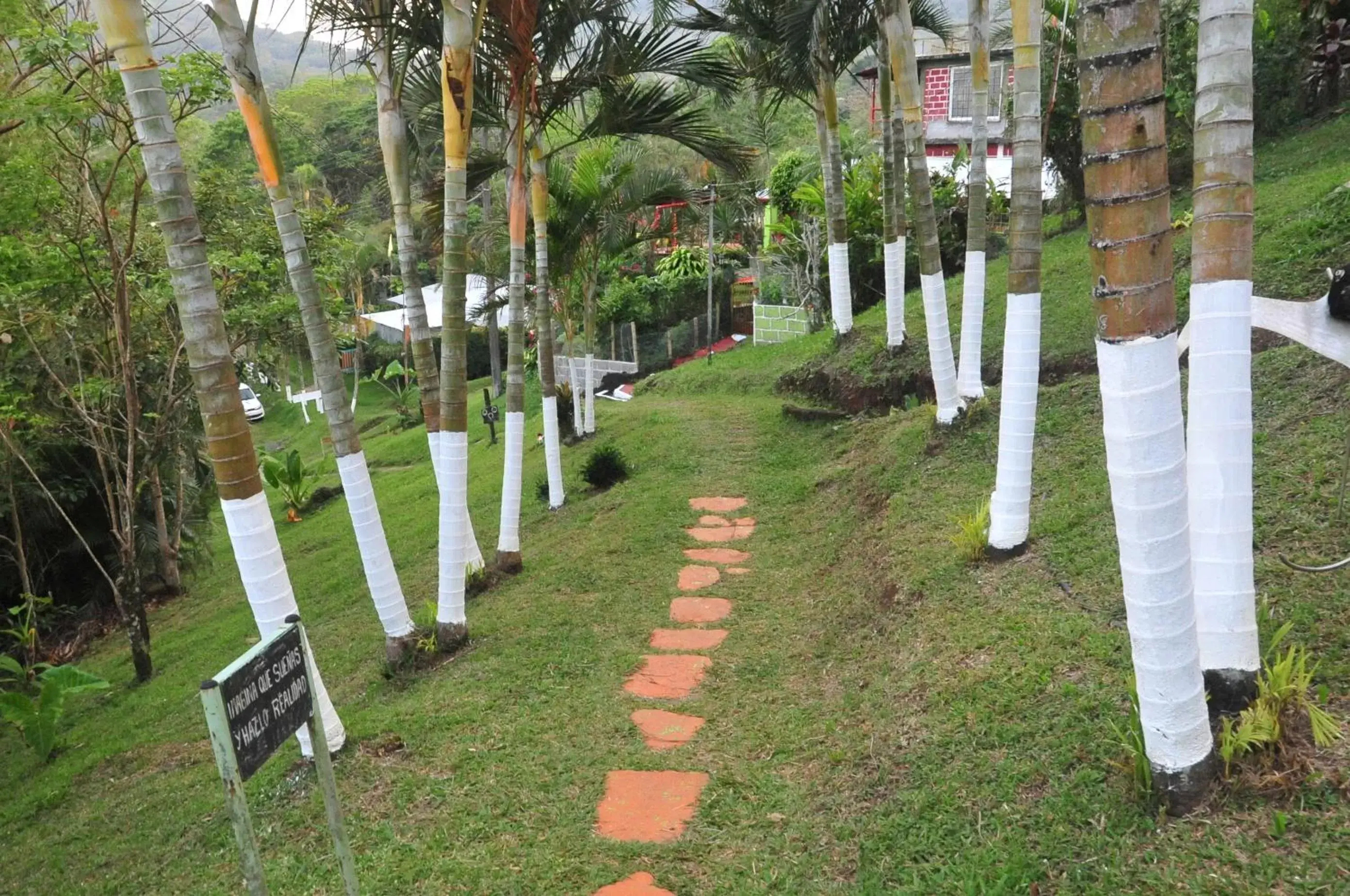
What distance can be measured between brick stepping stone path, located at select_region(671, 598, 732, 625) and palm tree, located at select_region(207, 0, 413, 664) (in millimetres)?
2049

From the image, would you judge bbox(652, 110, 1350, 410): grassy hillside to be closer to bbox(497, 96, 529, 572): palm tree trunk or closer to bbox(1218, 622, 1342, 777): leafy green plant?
bbox(1218, 622, 1342, 777): leafy green plant

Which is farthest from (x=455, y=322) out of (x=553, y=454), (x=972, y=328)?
(x=972, y=328)

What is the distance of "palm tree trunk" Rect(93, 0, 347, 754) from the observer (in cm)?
423

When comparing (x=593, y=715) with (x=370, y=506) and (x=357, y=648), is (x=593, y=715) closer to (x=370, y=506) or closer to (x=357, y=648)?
(x=370, y=506)

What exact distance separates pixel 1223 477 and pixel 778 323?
60.1 feet

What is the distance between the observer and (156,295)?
9.13 meters

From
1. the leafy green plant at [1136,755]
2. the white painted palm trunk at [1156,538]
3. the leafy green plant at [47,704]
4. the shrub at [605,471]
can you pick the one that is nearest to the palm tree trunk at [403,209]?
the leafy green plant at [47,704]

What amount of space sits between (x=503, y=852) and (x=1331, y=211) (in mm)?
9301

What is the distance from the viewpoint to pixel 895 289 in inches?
416

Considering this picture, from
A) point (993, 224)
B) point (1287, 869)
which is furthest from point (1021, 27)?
point (993, 224)

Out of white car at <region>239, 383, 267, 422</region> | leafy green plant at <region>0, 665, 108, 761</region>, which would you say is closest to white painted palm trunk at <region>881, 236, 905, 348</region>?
leafy green plant at <region>0, 665, 108, 761</region>

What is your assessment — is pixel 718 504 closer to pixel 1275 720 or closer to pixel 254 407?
pixel 1275 720

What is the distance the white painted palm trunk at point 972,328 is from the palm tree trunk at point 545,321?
4.18 m

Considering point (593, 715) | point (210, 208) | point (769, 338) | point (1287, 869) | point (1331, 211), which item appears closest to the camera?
point (1287, 869)
